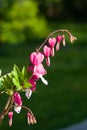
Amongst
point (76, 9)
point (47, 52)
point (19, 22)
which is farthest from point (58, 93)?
point (76, 9)

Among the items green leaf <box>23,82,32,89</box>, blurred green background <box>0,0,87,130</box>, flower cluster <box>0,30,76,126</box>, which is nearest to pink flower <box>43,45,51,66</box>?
flower cluster <box>0,30,76,126</box>

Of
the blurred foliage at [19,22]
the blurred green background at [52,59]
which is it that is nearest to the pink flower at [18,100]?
the blurred green background at [52,59]

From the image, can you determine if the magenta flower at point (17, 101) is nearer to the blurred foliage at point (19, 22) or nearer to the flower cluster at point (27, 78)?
the flower cluster at point (27, 78)

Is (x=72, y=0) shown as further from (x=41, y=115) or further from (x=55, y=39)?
(x=55, y=39)

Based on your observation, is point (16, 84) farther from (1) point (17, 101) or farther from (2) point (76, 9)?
(2) point (76, 9)

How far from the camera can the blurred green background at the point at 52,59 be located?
1063 centimetres

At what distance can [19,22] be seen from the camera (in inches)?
939

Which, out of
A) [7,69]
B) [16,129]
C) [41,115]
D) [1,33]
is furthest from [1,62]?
[16,129]

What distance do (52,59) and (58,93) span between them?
22.8ft

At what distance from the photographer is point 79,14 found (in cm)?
3769

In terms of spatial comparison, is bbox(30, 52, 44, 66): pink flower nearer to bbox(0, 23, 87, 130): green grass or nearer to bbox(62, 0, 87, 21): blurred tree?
bbox(0, 23, 87, 130): green grass

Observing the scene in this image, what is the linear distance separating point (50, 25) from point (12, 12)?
1004 centimetres

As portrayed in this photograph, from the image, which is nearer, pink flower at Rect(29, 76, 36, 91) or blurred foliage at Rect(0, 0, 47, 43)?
pink flower at Rect(29, 76, 36, 91)

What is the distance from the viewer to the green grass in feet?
32.9
